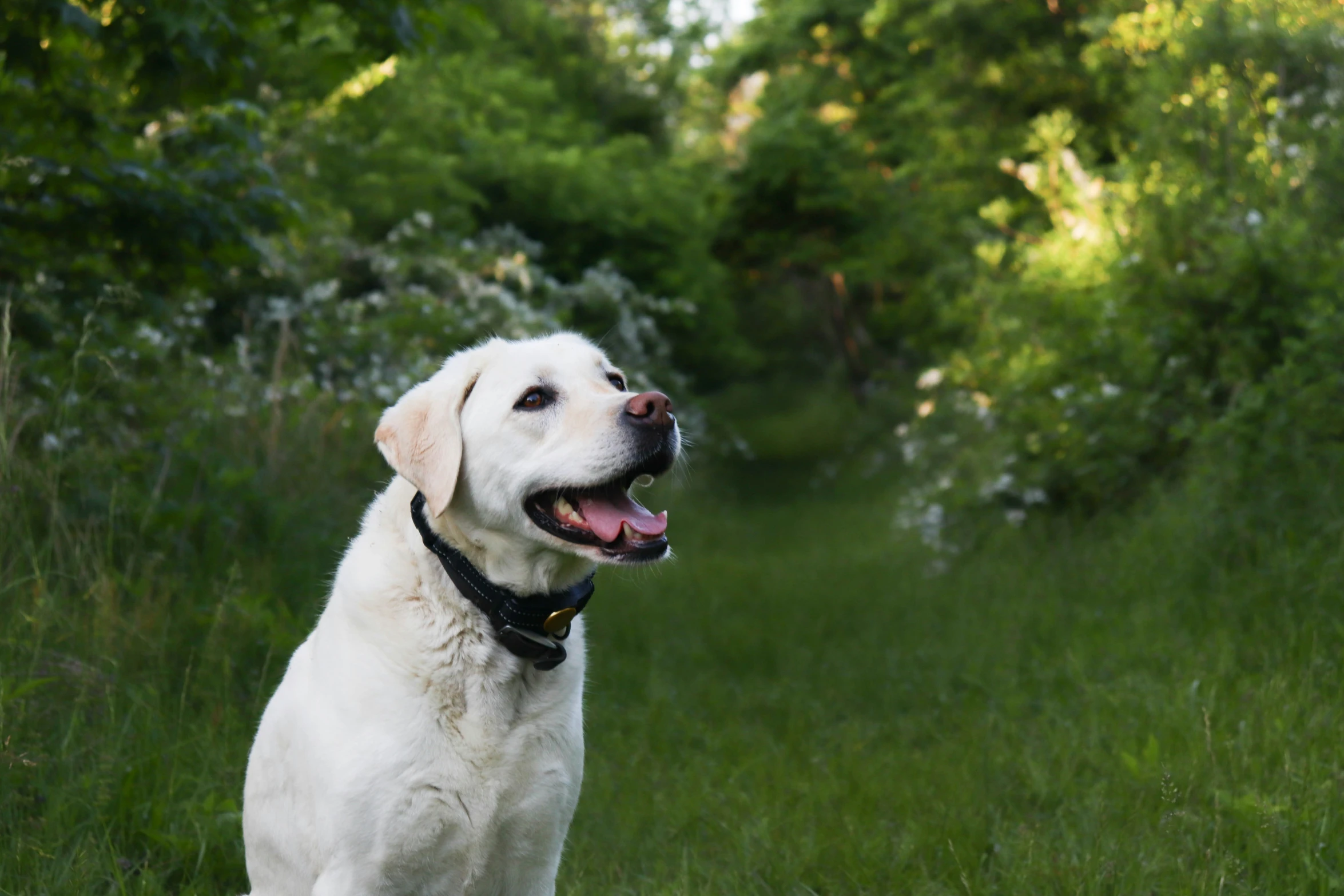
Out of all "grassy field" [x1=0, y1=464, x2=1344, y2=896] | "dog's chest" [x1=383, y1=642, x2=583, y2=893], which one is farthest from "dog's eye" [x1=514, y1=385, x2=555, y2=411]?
"grassy field" [x1=0, y1=464, x2=1344, y2=896]

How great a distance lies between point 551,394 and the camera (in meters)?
3.22

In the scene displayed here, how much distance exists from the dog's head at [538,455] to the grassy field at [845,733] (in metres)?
1.31

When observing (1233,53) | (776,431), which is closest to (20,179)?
(1233,53)

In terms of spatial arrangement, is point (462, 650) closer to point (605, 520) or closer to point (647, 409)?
point (605, 520)

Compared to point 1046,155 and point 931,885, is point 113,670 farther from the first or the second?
point 1046,155

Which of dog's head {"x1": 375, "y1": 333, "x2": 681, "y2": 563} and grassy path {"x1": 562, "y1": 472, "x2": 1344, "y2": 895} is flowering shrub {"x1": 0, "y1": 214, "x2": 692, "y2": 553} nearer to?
dog's head {"x1": 375, "y1": 333, "x2": 681, "y2": 563}

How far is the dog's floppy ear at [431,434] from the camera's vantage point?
3.00m

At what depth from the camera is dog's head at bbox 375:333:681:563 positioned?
10.1ft

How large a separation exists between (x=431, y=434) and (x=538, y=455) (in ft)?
0.88

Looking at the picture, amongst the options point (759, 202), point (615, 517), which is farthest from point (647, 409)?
point (759, 202)

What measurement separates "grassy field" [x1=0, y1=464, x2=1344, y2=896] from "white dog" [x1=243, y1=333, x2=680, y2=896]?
91cm

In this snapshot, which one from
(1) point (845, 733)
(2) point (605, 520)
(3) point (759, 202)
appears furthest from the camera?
(3) point (759, 202)

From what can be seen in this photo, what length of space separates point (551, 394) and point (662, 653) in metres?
4.37

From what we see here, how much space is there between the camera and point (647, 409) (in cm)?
312
